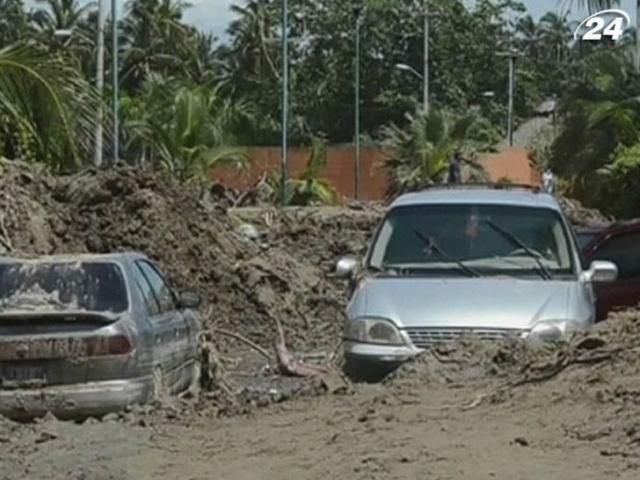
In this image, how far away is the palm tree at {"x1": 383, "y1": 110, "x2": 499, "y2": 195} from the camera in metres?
59.6

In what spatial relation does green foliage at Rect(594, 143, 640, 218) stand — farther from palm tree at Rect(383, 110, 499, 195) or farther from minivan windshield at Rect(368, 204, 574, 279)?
minivan windshield at Rect(368, 204, 574, 279)

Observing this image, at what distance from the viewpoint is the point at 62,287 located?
1474 centimetres

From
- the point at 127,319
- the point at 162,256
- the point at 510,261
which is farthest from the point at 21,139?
the point at 510,261

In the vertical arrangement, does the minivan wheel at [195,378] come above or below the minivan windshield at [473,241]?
below

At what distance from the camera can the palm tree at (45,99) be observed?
63.3 ft

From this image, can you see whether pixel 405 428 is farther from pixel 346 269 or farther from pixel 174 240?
pixel 174 240

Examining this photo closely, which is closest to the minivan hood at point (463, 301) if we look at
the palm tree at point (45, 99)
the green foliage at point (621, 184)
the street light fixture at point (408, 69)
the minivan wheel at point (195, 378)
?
the minivan wheel at point (195, 378)

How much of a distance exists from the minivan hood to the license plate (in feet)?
8.79

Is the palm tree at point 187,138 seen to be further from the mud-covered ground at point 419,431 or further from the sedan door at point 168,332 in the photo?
the mud-covered ground at point 419,431

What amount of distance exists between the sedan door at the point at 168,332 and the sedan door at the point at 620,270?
14.0 feet

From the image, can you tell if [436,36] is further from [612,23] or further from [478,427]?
[478,427]

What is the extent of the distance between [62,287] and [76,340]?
881mm

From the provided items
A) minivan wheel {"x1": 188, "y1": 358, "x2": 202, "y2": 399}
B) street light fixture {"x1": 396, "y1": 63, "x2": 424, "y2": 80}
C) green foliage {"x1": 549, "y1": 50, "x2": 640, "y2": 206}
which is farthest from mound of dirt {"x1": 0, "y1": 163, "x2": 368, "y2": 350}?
street light fixture {"x1": 396, "y1": 63, "x2": 424, "y2": 80}

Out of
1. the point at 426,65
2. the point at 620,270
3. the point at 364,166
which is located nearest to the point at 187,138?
the point at 364,166
